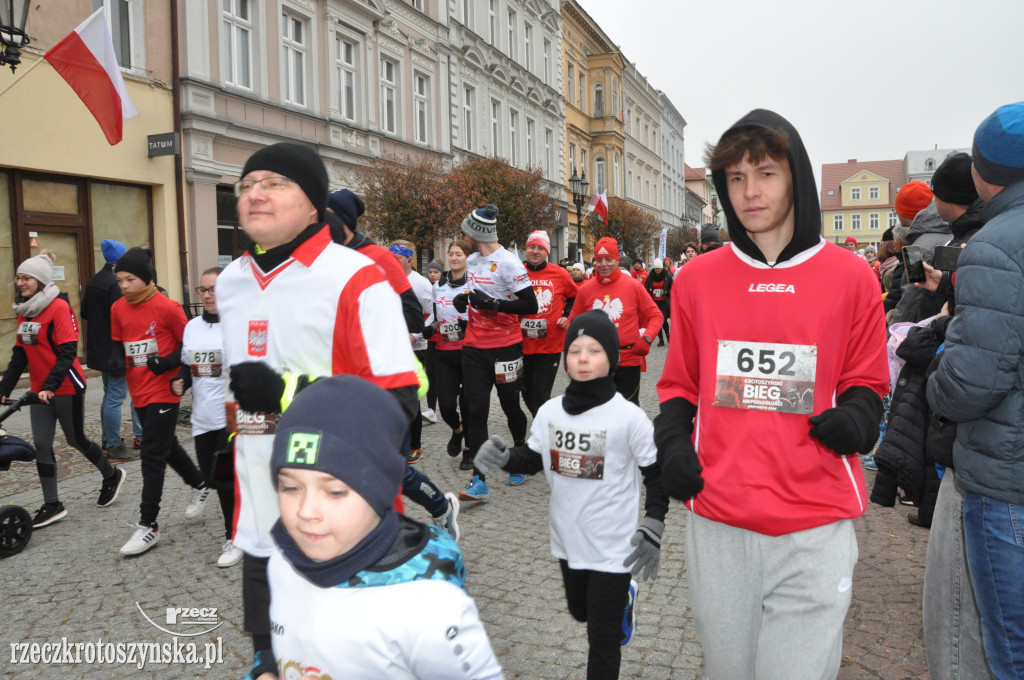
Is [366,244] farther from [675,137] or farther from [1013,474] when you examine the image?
[675,137]

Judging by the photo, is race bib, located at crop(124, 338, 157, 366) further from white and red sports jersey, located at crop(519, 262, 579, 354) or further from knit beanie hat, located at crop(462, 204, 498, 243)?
white and red sports jersey, located at crop(519, 262, 579, 354)

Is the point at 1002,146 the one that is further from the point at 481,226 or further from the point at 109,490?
the point at 109,490

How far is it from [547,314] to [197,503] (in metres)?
3.46

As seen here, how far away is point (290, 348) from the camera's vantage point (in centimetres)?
249

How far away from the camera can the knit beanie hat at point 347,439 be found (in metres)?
1.64

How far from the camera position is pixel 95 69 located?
34.9 ft

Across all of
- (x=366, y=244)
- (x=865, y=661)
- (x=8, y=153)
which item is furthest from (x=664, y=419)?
(x=8, y=153)

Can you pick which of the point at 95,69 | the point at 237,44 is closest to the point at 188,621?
the point at 95,69

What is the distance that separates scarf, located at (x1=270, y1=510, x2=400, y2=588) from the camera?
1.63 meters

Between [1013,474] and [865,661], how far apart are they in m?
1.66

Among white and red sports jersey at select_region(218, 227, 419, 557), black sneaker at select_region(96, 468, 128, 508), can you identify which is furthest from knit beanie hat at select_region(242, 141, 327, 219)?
black sneaker at select_region(96, 468, 128, 508)

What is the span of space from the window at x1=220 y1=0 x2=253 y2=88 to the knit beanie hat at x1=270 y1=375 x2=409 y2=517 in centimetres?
1713

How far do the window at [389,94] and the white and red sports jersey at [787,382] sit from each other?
72.5 feet

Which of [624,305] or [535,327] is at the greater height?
[624,305]
